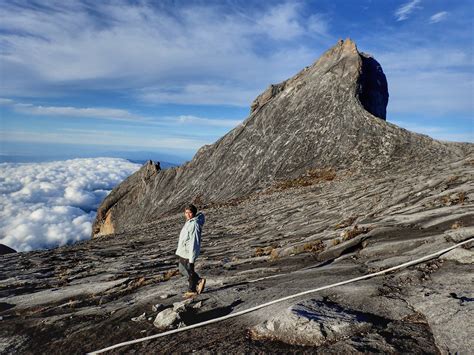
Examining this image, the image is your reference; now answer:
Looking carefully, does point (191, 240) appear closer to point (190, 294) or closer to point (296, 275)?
point (190, 294)

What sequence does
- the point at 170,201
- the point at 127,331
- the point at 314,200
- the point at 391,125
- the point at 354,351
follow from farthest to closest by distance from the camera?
the point at 170,201 < the point at 391,125 < the point at 314,200 < the point at 127,331 < the point at 354,351

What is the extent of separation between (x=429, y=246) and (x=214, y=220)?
2519 centimetres

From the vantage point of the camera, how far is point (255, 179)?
5125 centimetres

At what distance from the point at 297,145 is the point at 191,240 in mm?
40790

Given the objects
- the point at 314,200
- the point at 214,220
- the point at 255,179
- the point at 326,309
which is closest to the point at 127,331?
the point at 326,309

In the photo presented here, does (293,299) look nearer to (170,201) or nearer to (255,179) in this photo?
(255,179)

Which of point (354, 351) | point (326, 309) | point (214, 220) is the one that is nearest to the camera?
point (354, 351)

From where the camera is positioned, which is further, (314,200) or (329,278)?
(314,200)

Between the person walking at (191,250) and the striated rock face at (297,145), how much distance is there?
34030 mm

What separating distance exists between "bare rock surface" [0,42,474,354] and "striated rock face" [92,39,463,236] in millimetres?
1766

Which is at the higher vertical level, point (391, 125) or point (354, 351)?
point (391, 125)

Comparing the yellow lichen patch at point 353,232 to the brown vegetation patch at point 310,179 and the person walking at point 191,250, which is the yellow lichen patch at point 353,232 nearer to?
the person walking at point 191,250

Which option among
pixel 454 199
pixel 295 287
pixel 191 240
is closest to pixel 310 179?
pixel 454 199

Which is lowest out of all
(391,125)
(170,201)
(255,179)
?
(170,201)
